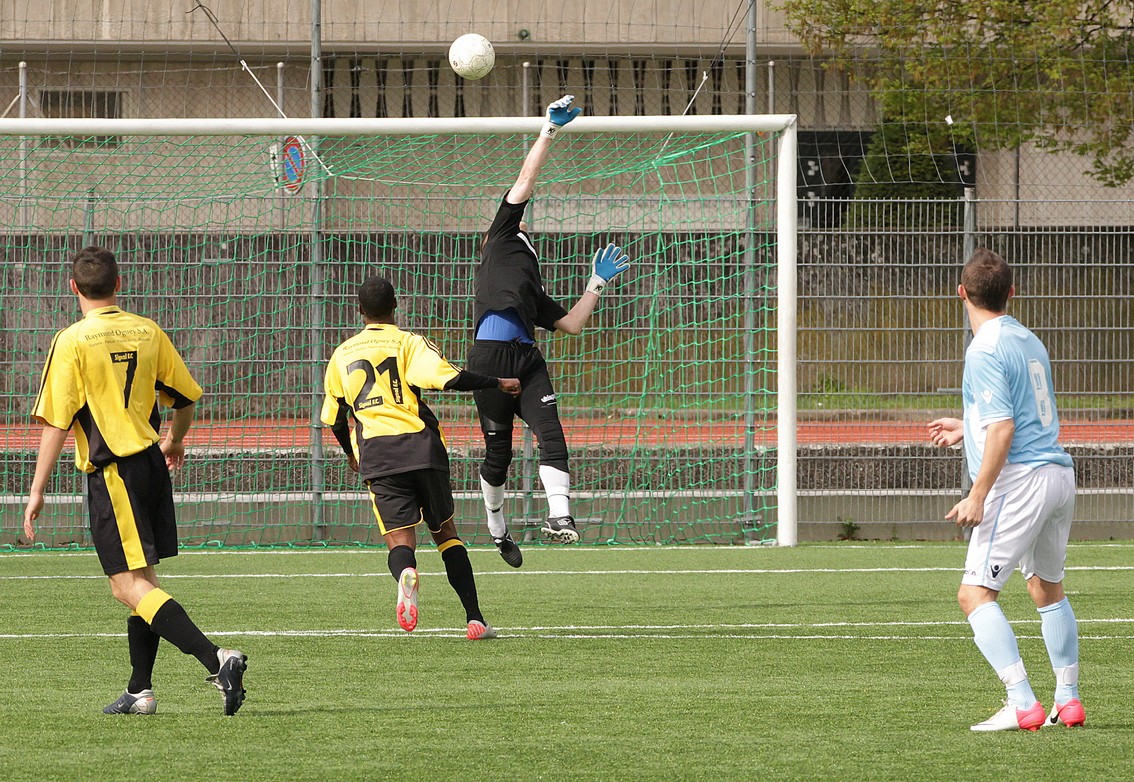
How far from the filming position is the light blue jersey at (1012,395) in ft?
15.9

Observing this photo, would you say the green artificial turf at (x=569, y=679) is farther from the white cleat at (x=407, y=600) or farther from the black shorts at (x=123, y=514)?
the black shorts at (x=123, y=514)

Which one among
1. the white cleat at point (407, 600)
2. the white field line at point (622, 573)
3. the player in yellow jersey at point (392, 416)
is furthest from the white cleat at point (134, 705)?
the white field line at point (622, 573)

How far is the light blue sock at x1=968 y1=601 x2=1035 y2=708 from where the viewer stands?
191 inches

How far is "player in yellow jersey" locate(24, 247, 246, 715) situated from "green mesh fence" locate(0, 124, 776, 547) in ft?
20.8

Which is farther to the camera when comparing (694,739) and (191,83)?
(191,83)

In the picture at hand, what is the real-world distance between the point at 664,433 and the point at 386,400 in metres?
5.44

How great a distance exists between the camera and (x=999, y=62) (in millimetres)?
15109

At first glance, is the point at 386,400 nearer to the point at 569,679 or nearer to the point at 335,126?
the point at 569,679

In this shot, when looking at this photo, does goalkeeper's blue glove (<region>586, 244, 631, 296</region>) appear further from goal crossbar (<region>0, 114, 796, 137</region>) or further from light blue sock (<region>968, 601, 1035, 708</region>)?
light blue sock (<region>968, 601, 1035, 708</region>)

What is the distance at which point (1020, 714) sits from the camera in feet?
16.1

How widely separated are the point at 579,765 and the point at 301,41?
37.4 ft

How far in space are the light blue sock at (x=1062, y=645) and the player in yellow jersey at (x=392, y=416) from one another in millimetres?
2623

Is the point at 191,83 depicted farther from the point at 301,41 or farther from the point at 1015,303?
the point at 1015,303

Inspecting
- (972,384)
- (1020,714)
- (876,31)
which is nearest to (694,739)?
(1020,714)
